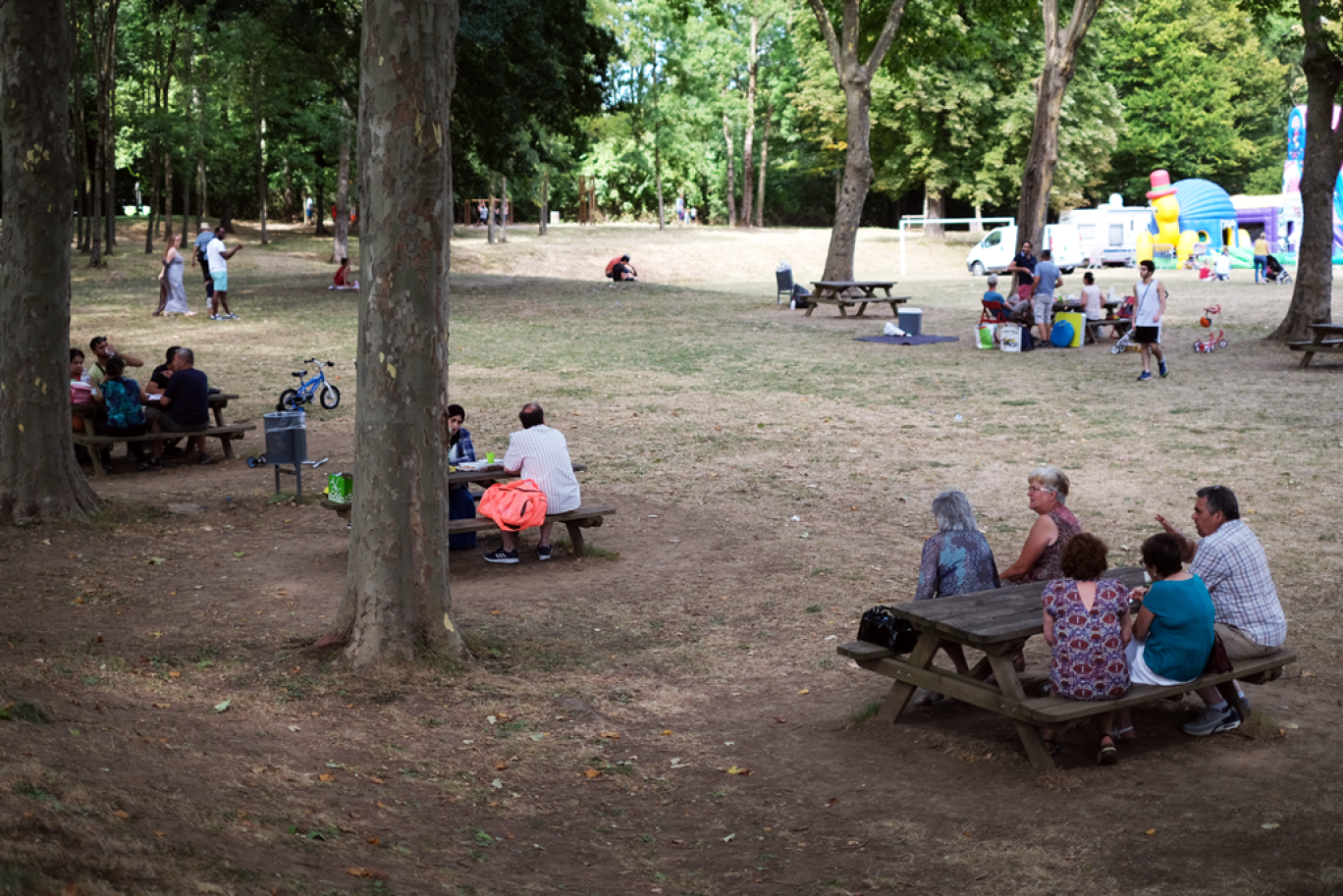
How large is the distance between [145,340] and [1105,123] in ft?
158

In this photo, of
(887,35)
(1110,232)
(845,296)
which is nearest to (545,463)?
(845,296)

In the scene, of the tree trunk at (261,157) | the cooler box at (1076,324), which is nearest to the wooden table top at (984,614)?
the cooler box at (1076,324)

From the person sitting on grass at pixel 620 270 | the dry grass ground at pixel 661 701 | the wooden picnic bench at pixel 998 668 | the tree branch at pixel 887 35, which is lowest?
the dry grass ground at pixel 661 701

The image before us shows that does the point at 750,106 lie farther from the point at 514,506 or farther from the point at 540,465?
the point at 514,506

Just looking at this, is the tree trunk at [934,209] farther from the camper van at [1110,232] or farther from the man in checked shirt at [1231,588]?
the man in checked shirt at [1231,588]

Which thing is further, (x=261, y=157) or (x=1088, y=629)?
(x=261, y=157)

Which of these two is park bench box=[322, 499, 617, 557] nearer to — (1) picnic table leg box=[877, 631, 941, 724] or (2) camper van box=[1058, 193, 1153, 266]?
(1) picnic table leg box=[877, 631, 941, 724]

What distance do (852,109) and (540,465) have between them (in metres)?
23.0

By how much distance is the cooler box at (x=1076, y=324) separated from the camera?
2366 cm

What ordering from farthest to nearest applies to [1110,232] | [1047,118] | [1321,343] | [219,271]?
[1110,232] < [1047,118] < [219,271] < [1321,343]

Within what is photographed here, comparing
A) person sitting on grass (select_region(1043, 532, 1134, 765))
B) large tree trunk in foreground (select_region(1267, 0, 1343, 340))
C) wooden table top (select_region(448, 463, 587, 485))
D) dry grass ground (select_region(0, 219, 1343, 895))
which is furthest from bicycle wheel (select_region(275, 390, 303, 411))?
large tree trunk in foreground (select_region(1267, 0, 1343, 340))

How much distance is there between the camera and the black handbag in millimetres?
6562

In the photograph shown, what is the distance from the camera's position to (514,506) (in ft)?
31.1

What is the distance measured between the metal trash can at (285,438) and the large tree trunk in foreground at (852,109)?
20.9 metres
